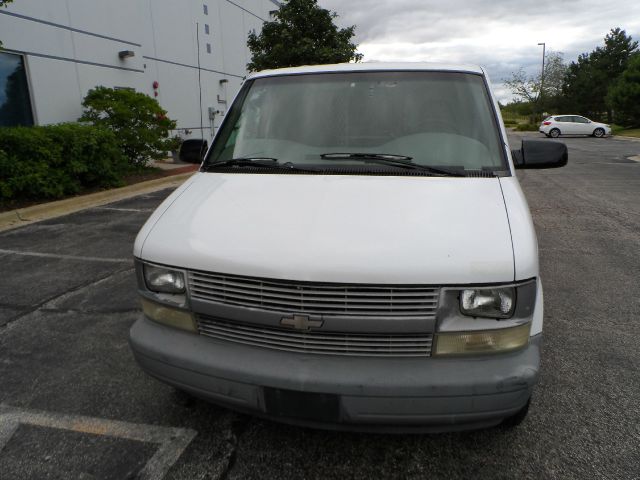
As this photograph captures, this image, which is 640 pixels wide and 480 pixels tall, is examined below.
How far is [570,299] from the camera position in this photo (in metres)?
4.41

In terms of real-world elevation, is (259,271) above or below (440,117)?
below

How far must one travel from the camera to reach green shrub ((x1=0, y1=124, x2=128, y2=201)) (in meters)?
8.22

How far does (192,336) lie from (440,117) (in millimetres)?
1950

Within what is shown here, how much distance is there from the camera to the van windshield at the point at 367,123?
288 cm

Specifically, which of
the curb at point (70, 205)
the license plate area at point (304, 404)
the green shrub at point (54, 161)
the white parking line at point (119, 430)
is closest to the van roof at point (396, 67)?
the license plate area at point (304, 404)

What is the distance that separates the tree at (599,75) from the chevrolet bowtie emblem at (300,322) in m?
54.2

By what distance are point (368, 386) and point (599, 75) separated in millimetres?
54942

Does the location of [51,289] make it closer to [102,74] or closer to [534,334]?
[534,334]

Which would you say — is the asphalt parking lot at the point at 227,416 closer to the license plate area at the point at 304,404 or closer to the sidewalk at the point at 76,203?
the license plate area at the point at 304,404

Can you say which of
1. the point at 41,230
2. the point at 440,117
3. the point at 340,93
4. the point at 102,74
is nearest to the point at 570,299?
the point at 440,117

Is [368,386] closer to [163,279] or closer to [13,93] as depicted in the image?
[163,279]

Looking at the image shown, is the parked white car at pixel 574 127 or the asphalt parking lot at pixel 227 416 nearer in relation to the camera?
the asphalt parking lot at pixel 227 416

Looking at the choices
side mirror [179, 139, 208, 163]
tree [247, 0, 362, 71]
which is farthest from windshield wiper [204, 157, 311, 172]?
tree [247, 0, 362, 71]

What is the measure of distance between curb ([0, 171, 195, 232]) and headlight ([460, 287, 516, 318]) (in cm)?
748
